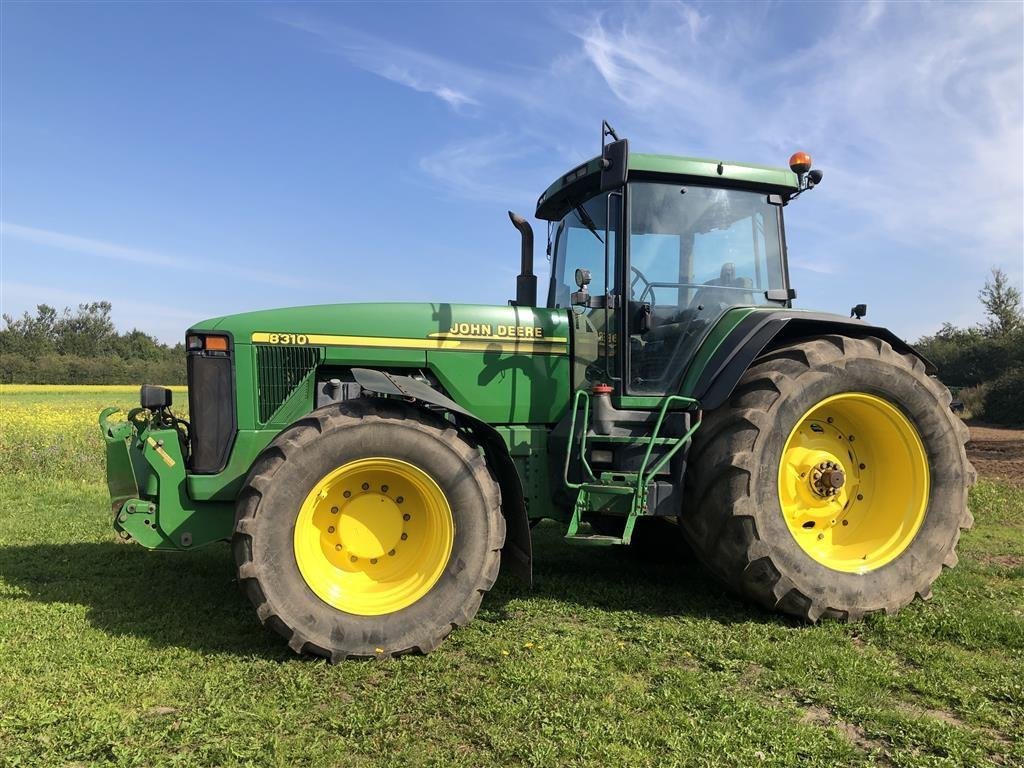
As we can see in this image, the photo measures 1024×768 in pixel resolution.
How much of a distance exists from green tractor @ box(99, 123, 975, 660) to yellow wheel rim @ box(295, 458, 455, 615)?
0.01m

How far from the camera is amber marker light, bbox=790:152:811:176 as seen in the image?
452 cm

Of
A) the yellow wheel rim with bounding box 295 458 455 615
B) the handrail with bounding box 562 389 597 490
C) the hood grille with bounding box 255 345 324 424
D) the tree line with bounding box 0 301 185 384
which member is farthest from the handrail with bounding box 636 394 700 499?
the tree line with bounding box 0 301 185 384

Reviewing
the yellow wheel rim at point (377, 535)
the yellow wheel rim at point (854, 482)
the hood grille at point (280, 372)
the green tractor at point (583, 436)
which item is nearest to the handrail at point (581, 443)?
the green tractor at point (583, 436)

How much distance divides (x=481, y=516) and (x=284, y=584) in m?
1.05

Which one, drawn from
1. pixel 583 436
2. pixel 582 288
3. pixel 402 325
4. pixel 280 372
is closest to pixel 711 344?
pixel 582 288

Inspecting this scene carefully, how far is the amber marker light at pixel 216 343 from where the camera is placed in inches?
165

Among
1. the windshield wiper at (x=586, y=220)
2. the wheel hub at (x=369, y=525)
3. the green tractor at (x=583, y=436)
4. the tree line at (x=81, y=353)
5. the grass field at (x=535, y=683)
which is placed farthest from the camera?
the tree line at (x=81, y=353)

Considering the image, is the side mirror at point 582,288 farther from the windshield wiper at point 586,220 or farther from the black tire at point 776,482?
the black tire at point 776,482

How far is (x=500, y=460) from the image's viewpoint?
4004mm

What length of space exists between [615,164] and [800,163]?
1453mm

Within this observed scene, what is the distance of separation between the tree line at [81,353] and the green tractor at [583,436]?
45168 millimetres

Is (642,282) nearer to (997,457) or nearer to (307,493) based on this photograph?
(307,493)

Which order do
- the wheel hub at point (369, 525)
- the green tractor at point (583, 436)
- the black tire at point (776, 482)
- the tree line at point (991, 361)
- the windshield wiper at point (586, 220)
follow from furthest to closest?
the tree line at point (991, 361) < the windshield wiper at point (586, 220) < the black tire at point (776, 482) < the wheel hub at point (369, 525) < the green tractor at point (583, 436)

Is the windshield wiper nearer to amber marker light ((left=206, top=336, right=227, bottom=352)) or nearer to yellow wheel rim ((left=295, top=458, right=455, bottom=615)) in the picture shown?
yellow wheel rim ((left=295, top=458, right=455, bottom=615))
